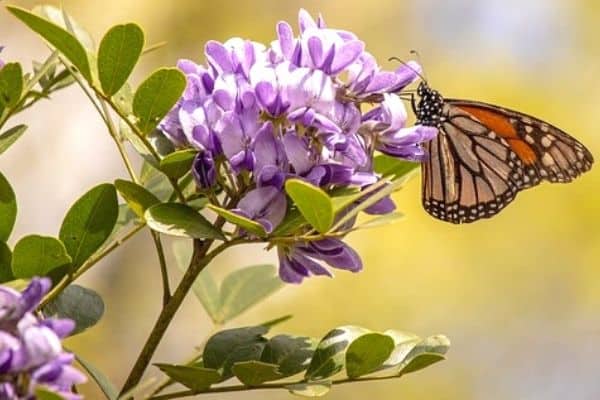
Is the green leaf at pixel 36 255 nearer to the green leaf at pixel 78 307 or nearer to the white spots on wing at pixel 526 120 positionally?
the green leaf at pixel 78 307

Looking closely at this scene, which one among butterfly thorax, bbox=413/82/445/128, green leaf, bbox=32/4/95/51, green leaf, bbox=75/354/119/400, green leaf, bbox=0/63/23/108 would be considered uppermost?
butterfly thorax, bbox=413/82/445/128

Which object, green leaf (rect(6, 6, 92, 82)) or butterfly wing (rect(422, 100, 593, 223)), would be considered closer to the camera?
green leaf (rect(6, 6, 92, 82))

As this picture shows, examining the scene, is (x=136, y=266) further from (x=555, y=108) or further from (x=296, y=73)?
(x=296, y=73)

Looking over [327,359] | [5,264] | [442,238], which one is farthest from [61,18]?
[442,238]

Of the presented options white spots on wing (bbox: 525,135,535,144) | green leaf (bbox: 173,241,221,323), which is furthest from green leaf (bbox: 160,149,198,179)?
white spots on wing (bbox: 525,135,535,144)

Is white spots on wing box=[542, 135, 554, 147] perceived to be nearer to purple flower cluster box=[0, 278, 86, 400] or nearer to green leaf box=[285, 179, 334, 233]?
green leaf box=[285, 179, 334, 233]

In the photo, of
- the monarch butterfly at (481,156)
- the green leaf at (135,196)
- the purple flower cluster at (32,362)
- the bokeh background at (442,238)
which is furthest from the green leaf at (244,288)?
the bokeh background at (442,238)
